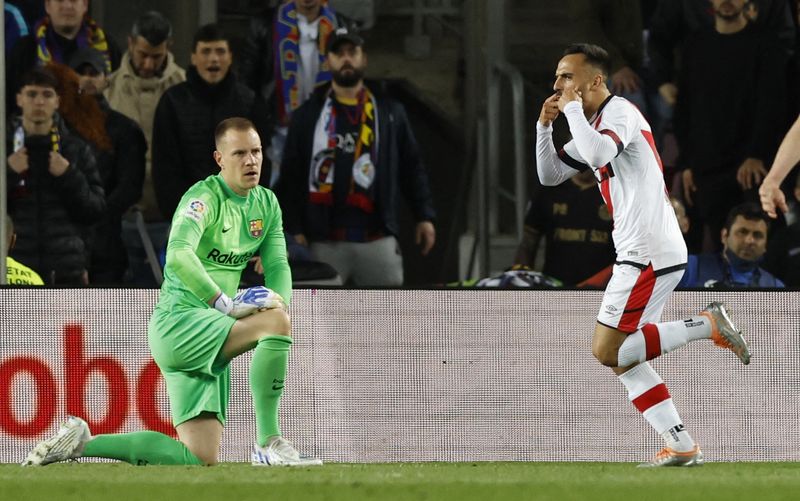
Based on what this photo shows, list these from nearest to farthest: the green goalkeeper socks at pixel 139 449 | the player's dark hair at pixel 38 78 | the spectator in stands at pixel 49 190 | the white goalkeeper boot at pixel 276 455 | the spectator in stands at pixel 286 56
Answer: the white goalkeeper boot at pixel 276 455 < the green goalkeeper socks at pixel 139 449 < the spectator in stands at pixel 49 190 < the player's dark hair at pixel 38 78 < the spectator in stands at pixel 286 56

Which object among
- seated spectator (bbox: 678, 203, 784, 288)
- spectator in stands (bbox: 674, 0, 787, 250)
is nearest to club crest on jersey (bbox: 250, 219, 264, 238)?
seated spectator (bbox: 678, 203, 784, 288)

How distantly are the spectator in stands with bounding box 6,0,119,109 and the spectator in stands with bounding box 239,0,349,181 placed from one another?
88cm

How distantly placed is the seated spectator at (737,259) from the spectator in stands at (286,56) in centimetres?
250

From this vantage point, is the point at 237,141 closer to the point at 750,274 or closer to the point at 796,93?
the point at 750,274

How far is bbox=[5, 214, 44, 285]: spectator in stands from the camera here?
7840mm

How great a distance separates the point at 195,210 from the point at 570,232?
128 inches

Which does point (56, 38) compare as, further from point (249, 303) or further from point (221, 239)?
point (249, 303)

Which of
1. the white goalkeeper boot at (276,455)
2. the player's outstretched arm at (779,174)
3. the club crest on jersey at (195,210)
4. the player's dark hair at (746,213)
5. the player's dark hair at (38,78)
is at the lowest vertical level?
the white goalkeeper boot at (276,455)

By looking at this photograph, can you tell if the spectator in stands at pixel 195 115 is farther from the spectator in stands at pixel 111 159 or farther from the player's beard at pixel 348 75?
the player's beard at pixel 348 75

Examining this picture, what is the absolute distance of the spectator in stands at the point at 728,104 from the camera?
879 centimetres

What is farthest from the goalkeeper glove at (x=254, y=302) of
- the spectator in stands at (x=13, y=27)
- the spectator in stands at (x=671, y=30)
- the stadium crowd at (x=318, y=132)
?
the spectator in stands at (x=671, y=30)

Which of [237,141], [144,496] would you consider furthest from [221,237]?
[144,496]

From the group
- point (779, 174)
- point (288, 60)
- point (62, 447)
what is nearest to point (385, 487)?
point (62, 447)

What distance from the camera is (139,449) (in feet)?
19.6
